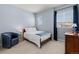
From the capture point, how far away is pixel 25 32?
2758 millimetres

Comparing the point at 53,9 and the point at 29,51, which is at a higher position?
the point at 53,9

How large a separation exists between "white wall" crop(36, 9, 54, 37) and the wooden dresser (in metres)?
0.54

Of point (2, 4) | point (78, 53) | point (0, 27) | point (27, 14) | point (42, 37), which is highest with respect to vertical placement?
point (2, 4)

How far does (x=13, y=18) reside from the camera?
104 inches

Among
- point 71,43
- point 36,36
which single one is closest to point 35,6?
point 36,36

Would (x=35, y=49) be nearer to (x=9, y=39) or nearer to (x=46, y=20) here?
(x=9, y=39)

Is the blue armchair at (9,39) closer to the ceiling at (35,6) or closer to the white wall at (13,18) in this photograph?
the white wall at (13,18)

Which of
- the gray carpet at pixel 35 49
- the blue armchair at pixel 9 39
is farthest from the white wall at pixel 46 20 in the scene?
the blue armchair at pixel 9 39

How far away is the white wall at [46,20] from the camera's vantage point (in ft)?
8.94

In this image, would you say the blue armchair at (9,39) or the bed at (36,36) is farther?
the bed at (36,36)

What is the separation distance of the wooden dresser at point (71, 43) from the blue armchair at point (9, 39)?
145 cm
